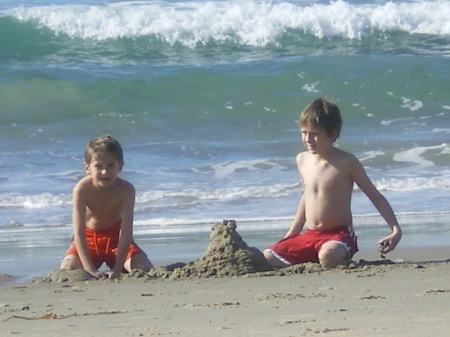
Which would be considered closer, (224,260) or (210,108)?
(224,260)

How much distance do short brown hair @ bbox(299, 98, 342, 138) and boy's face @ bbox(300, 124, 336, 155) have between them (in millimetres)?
17

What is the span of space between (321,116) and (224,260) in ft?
2.83

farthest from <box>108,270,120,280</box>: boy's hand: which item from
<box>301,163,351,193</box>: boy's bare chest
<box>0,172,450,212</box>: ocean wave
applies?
<box>0,172,450,212</box>: ocean wave

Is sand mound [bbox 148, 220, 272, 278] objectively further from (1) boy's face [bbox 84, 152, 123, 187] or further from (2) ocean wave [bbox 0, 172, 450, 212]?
(2) ocean wave [bbox 0, 172, 450, 212]

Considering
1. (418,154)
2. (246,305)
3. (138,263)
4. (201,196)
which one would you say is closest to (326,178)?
(138,263)

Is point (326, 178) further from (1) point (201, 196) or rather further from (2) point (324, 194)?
(1) point (201, 196)

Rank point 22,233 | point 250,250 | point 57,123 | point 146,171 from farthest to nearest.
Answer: point 57,123, point 146,171, point 22,233, point 250,250

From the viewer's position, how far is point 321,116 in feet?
16.9

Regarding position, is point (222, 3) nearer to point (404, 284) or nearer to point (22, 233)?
point (22, 233)

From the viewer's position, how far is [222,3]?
20.5 m

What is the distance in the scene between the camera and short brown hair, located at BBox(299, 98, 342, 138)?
5156 mm

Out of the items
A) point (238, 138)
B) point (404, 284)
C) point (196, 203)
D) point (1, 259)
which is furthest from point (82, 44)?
point (404, 284)

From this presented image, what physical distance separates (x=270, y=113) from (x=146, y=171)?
180 inches

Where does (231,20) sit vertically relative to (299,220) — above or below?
above
